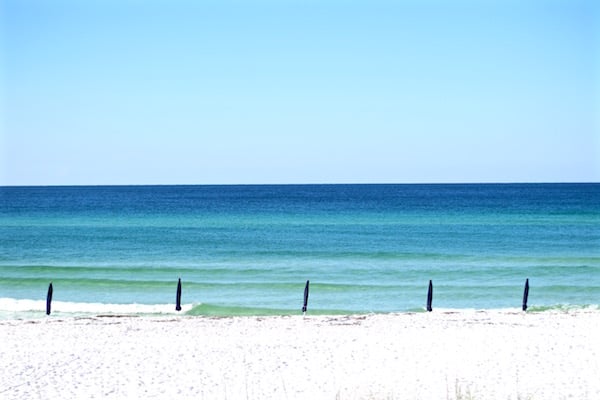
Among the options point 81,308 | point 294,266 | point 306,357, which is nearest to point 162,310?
point 81,308

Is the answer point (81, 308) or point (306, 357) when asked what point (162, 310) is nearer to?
point (81, 308)

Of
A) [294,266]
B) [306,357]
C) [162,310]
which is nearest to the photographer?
[306,357]

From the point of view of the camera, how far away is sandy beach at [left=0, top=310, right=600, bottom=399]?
15266 millimetres

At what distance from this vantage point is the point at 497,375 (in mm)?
16375

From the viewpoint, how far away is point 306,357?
18.3m

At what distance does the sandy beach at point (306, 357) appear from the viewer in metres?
15.3

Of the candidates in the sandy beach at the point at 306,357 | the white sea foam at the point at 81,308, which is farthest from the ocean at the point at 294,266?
the sandy beach at the point at 306,357

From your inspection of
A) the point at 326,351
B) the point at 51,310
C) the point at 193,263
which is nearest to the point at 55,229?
the point at 193,263

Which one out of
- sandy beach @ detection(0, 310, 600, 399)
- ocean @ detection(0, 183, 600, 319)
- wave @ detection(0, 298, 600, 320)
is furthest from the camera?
ocean @ detection(0, 183, 600, 319)

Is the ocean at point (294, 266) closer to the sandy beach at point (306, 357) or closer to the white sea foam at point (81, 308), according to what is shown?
the white sea foam at point (81, 308)

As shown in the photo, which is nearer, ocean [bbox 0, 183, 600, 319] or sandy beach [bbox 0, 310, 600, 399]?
sandy beach [bbox 0, 310, 600, 399]

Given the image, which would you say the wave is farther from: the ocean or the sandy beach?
the sandy beach

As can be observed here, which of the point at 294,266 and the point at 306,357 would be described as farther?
the point at 294,266

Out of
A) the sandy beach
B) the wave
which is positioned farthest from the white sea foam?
the sandy beach
